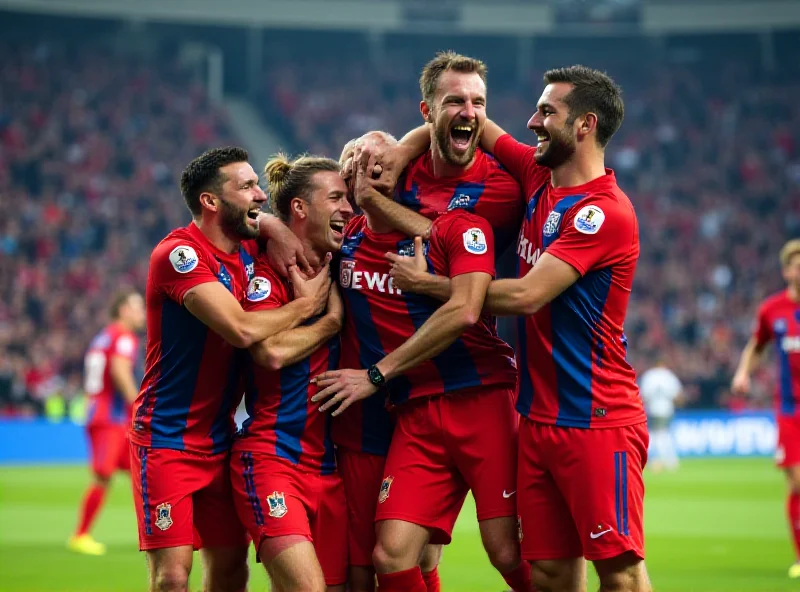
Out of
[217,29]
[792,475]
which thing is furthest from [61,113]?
[792,475]

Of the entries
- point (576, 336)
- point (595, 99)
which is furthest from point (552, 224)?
point (595, 99)

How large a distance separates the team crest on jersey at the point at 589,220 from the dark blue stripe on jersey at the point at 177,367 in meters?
1.97

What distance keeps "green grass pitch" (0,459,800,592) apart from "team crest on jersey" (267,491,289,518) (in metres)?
3.90

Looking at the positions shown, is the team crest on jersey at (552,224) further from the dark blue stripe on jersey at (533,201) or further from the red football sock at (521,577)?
the red football sock at (521,577)

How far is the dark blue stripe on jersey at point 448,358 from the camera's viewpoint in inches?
231

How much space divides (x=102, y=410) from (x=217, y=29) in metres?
29.4

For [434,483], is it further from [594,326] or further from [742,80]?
[742,80]

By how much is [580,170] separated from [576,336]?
2.70ft

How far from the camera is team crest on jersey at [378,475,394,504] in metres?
5.74

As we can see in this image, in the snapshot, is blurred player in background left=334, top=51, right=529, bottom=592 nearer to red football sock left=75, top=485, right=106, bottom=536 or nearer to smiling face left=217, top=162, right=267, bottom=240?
smiling face left=217, top=162, right=267, bottom=240

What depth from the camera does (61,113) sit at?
33.6 metres

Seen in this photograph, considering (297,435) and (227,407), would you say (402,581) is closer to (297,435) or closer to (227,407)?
(297,435)

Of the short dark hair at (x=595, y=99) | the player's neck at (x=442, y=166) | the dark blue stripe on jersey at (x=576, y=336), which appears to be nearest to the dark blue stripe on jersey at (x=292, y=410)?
the player's neck at (x=442, y=166)

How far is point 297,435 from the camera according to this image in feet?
19.2
